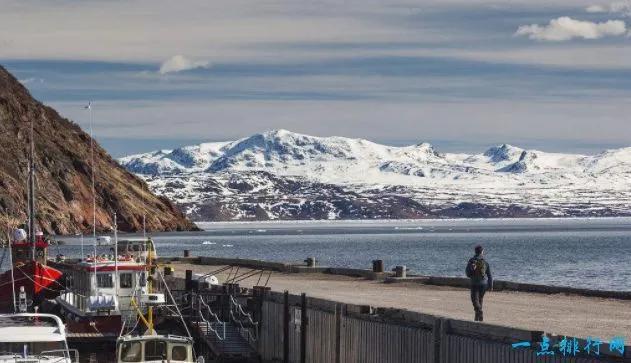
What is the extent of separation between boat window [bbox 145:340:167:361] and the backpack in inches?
337

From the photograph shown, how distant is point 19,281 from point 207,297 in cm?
1749

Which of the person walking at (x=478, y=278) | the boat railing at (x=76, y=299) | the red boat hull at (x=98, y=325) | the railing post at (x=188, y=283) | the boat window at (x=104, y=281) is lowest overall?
the red boat hull at (x=98, y=325)

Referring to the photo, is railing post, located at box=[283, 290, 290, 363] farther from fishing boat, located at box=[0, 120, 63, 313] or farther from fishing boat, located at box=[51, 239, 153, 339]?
fishing boat, located at box=[0, 120, 63, 313]

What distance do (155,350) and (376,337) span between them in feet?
18.3

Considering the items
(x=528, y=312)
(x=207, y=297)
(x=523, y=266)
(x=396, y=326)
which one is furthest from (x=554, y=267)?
(x=396, y=326)

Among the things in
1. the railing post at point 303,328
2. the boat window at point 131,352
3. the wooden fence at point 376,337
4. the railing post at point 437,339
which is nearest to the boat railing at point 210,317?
the wooden fence at point 376,337

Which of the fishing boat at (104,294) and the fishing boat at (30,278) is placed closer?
the fishing boat at (104,294)

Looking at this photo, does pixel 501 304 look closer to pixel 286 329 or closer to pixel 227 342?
pixel 286 329

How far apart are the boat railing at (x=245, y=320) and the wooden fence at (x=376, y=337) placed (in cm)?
37

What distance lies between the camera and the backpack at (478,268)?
35406 millimetres

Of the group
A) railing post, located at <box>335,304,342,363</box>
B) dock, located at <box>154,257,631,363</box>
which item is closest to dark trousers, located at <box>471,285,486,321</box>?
dock, located at <box>154,257,631,363</box>

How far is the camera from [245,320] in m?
45.2

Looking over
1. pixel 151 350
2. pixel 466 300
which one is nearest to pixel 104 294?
pixel 466 300

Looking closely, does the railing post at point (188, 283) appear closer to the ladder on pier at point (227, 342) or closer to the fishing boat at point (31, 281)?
the ladder on pier at point (227, 342)
